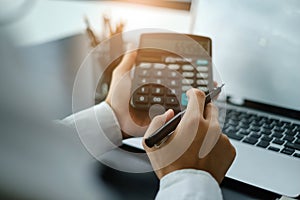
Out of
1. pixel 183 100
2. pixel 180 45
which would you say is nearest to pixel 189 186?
pixel 183 100

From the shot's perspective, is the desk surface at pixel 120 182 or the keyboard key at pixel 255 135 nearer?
the desk surface at pixel 120 182

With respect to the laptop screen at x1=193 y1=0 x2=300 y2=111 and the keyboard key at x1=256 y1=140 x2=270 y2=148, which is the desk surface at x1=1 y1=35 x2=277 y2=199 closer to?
the keyboard key at x1=256 y1=140 x2=270 y2=148

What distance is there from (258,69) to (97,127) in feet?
0.93

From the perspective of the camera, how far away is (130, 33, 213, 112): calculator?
0.61m

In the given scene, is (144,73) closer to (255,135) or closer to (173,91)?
(173,91)

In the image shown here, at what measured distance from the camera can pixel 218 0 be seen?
2.35 ft

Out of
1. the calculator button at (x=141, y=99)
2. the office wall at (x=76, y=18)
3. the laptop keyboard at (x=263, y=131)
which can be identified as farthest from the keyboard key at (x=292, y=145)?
the office wall at (x=76, y=18)

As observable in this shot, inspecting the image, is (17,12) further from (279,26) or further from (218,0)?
(279,26)

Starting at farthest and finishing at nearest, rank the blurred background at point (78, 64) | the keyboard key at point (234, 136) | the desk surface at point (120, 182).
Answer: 1. the keyboard key at point (234, 136)
2. the desk surface at point (120, 182)
3. the blurred background at point (78, 64)

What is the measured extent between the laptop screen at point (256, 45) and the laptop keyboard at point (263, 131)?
42 millimetres

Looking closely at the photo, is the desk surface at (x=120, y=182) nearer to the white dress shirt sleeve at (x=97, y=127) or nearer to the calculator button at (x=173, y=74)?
the white dress shirt sleeve at (x=97, y=127)

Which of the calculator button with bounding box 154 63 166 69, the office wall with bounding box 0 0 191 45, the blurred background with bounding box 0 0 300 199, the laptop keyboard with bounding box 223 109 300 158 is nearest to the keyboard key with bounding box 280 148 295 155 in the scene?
the laptop keyboard with bounding box 223 109 300 158

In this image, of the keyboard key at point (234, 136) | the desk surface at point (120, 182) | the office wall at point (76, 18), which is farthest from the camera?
the office wall at point (76, 18)

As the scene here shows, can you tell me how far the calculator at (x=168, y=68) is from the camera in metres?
0.61
